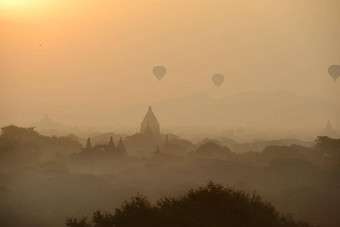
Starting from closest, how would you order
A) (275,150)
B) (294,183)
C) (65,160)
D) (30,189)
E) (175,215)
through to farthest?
(175,215), (30,189), (294,183), (65,160), (275,150)

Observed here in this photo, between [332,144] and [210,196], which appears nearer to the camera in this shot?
[210,196]

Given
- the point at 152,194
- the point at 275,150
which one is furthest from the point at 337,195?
the point at 275,150

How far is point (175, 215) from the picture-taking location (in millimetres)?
35781

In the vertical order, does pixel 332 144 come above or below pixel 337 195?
above

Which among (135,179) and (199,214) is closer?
(199,214)

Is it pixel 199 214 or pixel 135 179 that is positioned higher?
pixel 199 214

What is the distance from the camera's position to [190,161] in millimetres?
107062

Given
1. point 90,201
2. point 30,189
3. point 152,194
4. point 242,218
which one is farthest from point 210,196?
point 30,189

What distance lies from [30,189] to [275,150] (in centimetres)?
5944

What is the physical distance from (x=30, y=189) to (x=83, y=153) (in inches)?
1219

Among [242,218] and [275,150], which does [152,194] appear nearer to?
[242,218]

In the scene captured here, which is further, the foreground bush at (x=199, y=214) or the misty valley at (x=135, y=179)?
the misty valley at (x=135, y=179)

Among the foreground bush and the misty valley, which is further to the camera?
the misty valley

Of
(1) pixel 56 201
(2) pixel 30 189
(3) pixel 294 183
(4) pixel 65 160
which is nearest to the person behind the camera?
(1) pixel 56 201
